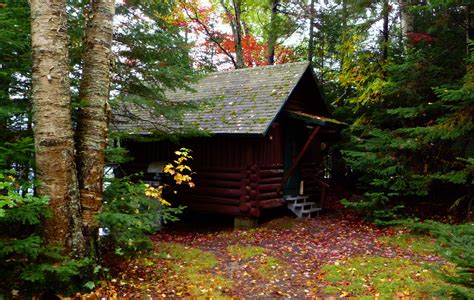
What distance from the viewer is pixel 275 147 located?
12828 millimetres

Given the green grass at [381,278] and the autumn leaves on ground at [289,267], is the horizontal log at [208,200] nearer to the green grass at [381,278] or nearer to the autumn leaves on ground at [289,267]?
the autumn leaves on ground at [289,267]

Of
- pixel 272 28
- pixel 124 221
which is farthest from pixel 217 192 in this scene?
pixel 272 28

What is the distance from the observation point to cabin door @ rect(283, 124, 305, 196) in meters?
13.5

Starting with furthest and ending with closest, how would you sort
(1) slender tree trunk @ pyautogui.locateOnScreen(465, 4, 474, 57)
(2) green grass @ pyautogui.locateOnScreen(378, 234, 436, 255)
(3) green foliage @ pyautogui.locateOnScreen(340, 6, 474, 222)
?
(1) slender tree trunk @ pyautogui.locateOnScreen(465, 4, 474, 57), (3) green foliage @ pyautogui.locateOnScreen(340, 6, 474, 222), (2) green grass @ pyautogui.locateOnScreen(378, 234, 436, 255)

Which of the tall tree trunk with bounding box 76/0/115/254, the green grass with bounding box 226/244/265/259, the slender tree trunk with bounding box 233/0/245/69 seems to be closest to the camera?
the tall tree trunk with bounding box 76/0/115/254

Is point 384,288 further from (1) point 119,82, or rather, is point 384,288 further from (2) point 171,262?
(1) point 119,82

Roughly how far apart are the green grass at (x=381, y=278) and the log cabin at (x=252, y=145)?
459 cm

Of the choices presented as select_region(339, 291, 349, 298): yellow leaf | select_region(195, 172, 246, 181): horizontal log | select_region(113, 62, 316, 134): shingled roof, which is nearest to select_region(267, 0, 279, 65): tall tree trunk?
select_region(113, 62, 316, 134): shingled roof

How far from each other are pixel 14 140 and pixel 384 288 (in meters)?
6.07

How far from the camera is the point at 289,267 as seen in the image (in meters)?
7.53

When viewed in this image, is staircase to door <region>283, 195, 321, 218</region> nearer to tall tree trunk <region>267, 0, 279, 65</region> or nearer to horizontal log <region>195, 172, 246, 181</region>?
horizontal log <region>195, 172, 246, 181</region>

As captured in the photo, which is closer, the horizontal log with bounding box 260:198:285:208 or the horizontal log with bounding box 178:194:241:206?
the horizontal log with bounding box 260:198:285:208

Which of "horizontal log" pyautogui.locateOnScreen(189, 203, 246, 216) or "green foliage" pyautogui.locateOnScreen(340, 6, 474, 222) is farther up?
"green foliage" pyautogui.locateOnScreen(340, 6, 474, 222)

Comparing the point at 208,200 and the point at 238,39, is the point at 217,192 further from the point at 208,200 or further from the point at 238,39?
the point at 238,39
